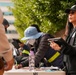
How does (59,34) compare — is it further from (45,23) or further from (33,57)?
(33,57)

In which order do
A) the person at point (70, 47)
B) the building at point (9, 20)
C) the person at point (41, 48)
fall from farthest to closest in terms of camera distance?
the building at point (9, 20) → the person at point (41, 48) → the person at point (70, 47)

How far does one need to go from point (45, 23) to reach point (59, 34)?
74 centimetres

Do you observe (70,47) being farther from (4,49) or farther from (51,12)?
(51,12)

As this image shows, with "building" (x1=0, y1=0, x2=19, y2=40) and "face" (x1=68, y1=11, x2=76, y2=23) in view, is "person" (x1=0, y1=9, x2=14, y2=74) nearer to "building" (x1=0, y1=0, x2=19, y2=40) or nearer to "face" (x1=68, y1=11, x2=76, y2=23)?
"face" (x1=68, y1=11, x2=76, y2=23)

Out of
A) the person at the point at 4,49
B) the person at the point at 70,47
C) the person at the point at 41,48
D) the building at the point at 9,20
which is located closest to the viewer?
the person at the point at 4,49

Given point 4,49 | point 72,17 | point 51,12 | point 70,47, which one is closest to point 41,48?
point 72,17

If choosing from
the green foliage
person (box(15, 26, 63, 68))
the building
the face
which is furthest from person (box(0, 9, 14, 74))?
the building

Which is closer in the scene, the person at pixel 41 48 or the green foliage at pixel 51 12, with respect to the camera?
the person at pixel 41 48

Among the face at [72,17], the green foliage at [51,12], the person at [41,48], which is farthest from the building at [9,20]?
the face at [72,17]

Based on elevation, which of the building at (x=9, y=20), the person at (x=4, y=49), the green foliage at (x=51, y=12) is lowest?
the building at (x=9, y=20)

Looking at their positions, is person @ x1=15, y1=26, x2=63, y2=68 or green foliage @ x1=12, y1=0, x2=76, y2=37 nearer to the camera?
person @ x1=15, y1=26, x2=63, y2=68

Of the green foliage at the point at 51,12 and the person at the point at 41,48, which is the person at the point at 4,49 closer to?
the person at the point at 41,48

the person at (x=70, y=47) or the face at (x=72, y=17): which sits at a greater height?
the face at (x=72, y=17)

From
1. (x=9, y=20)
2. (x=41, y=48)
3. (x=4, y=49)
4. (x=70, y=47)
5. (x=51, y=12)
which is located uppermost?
(x=4, y=49)
